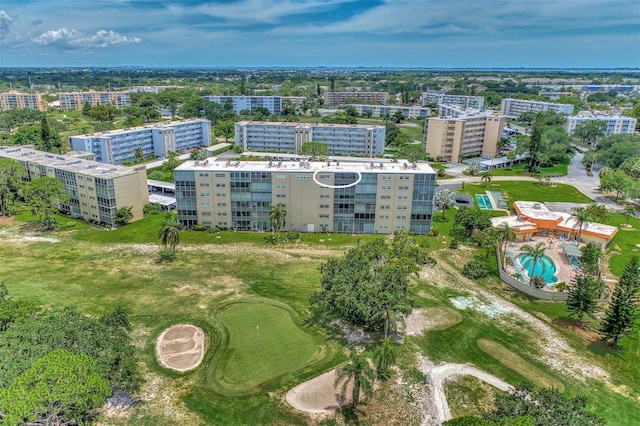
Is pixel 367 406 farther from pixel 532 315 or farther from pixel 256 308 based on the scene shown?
pixel 532 315

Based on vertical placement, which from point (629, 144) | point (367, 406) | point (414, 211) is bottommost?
point (367, 406)

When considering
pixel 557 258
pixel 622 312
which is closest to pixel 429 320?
pixel 622 312

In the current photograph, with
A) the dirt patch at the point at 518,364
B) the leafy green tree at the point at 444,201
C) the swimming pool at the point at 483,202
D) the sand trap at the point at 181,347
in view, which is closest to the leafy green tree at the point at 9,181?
the sand trap at the point at 181,347

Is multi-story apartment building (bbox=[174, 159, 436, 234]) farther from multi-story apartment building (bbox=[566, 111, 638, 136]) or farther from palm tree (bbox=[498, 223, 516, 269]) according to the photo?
multi-story apartment building (bbox=[566, 111, 638, 136])

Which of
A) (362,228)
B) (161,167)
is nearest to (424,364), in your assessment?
(362,228)

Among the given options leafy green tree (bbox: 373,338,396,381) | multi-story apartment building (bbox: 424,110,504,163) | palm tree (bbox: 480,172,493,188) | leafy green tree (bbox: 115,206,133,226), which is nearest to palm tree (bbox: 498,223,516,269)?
leafy green tree (bbox: 373,338,396,381)

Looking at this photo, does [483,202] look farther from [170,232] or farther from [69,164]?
[69,164]
